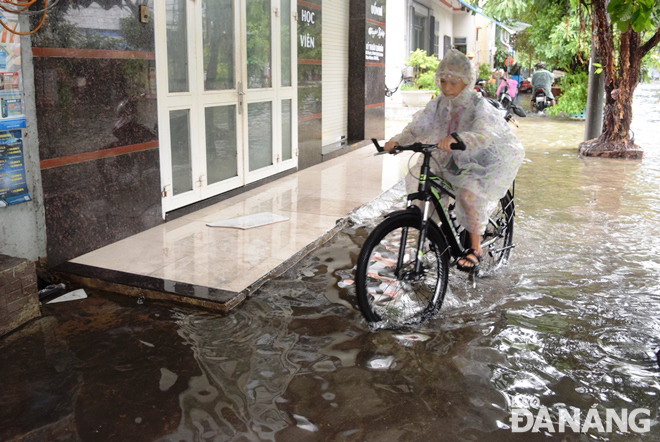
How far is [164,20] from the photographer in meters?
5.67

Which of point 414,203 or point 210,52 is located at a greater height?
point 210,52

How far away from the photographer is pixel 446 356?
11.3 ft

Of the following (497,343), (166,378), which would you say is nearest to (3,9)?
(166,378)

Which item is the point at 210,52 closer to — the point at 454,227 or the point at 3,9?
the point at 3,9

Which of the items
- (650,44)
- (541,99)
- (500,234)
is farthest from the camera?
(541,99)

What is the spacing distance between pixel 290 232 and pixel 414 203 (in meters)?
1.87

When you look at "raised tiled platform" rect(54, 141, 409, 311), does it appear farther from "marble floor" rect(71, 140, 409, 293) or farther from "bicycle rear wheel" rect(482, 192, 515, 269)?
"bicycle rear wheel" rect(482, 192, 515, 269)

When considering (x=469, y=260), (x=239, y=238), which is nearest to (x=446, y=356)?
(x=469, y=260)

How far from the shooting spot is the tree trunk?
10398mm

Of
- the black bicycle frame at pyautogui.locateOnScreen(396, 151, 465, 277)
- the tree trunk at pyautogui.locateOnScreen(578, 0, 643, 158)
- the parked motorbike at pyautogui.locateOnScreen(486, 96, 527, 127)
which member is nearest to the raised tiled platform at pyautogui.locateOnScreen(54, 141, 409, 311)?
the black bicycle frame at pyautogui.locateOnScreen(396, 151, 465, 277)

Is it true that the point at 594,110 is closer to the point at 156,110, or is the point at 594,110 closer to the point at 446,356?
the point at 156,110

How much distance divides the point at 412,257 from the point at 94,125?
109 inches

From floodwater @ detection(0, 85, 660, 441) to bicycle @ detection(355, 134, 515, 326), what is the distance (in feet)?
0.51

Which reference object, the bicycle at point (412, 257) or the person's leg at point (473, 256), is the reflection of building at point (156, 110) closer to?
the bicycle at point (412, 257)
